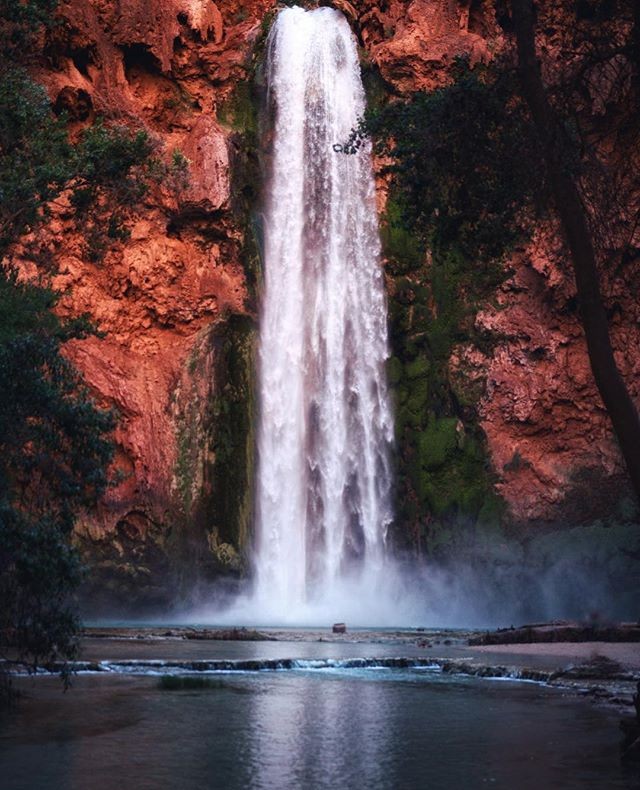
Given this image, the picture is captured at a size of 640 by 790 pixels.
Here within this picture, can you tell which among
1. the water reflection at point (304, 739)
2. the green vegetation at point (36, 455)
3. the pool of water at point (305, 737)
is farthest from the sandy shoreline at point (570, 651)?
the green vegetation at point (36, 455)

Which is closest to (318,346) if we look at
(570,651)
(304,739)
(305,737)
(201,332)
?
(201,332)

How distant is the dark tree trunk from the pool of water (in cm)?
282

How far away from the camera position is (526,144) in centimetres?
970

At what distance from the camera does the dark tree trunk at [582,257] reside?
8625mm

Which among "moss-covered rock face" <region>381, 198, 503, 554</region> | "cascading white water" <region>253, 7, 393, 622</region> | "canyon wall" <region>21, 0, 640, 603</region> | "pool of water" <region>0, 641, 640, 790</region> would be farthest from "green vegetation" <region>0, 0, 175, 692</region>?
"moss-covered rock face" <region>381, 198, 503, 554</region>

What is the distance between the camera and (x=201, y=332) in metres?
40.6

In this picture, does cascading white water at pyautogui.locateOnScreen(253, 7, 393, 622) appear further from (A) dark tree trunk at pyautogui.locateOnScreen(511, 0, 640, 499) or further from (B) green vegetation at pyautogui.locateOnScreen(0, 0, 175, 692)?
(A) dark tree trunk at pyautogui.locateOnScreen(511, 0, 640, 499)

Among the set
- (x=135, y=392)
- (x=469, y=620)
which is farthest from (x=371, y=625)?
(x=135, y=392)

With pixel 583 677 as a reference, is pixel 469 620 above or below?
above

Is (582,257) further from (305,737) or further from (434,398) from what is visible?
(434,398)

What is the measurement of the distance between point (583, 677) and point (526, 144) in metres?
9.49

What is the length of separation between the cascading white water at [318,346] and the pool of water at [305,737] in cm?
2121

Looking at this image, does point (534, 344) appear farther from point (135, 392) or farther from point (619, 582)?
point (135, 392)

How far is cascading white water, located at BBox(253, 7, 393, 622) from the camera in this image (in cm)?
3759
